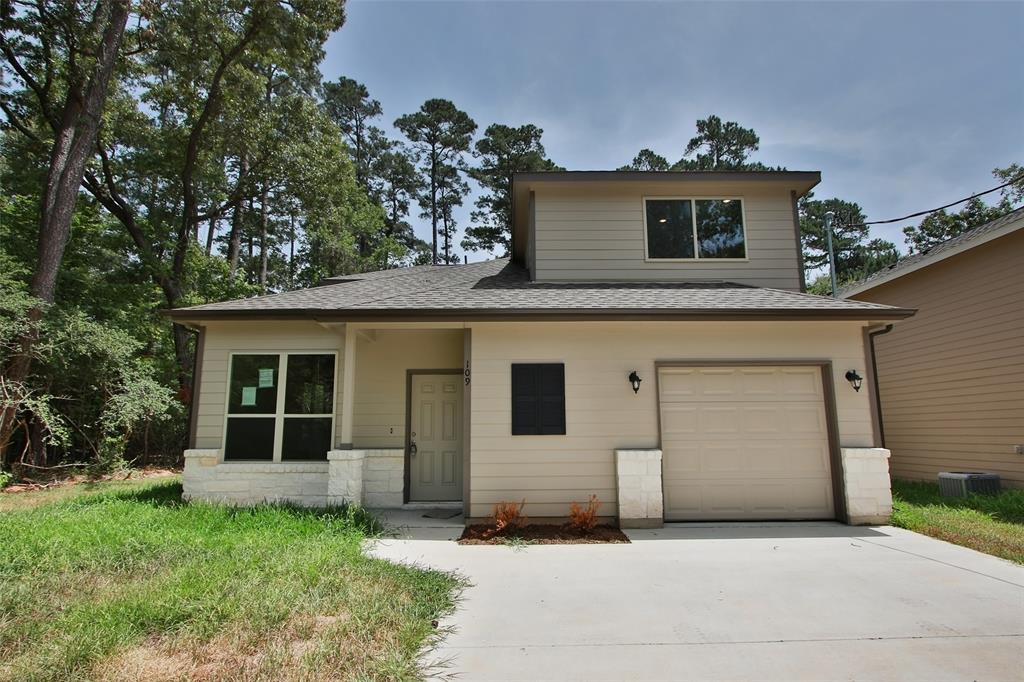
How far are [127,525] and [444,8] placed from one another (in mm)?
9513

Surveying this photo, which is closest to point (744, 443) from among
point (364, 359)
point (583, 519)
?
point (583, 519)

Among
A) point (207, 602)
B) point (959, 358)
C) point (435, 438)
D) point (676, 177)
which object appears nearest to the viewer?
point (207, 602)

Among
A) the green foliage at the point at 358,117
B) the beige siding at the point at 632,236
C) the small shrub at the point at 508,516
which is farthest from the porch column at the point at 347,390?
the green foliage at the point at 358,117

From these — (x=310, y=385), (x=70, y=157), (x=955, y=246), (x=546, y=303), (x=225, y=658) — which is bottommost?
Result: (x=225, y=658)

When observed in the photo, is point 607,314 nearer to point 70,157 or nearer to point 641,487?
point 641,487

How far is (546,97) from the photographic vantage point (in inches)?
438

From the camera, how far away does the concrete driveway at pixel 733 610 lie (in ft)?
9.13

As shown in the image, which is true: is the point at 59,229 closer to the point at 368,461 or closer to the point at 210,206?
the point at 210,206

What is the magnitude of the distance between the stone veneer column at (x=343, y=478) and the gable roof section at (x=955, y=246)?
10.3 metres

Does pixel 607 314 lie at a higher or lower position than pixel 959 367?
higher

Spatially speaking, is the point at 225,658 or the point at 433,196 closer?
the point at 225,658

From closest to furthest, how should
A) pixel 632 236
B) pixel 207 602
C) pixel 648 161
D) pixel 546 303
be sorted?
pixel 207 602
pixel 546 303
pixel 632 236
pixel 648 161

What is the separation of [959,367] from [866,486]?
445 centimetres

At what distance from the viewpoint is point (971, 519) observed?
643 centimetres
